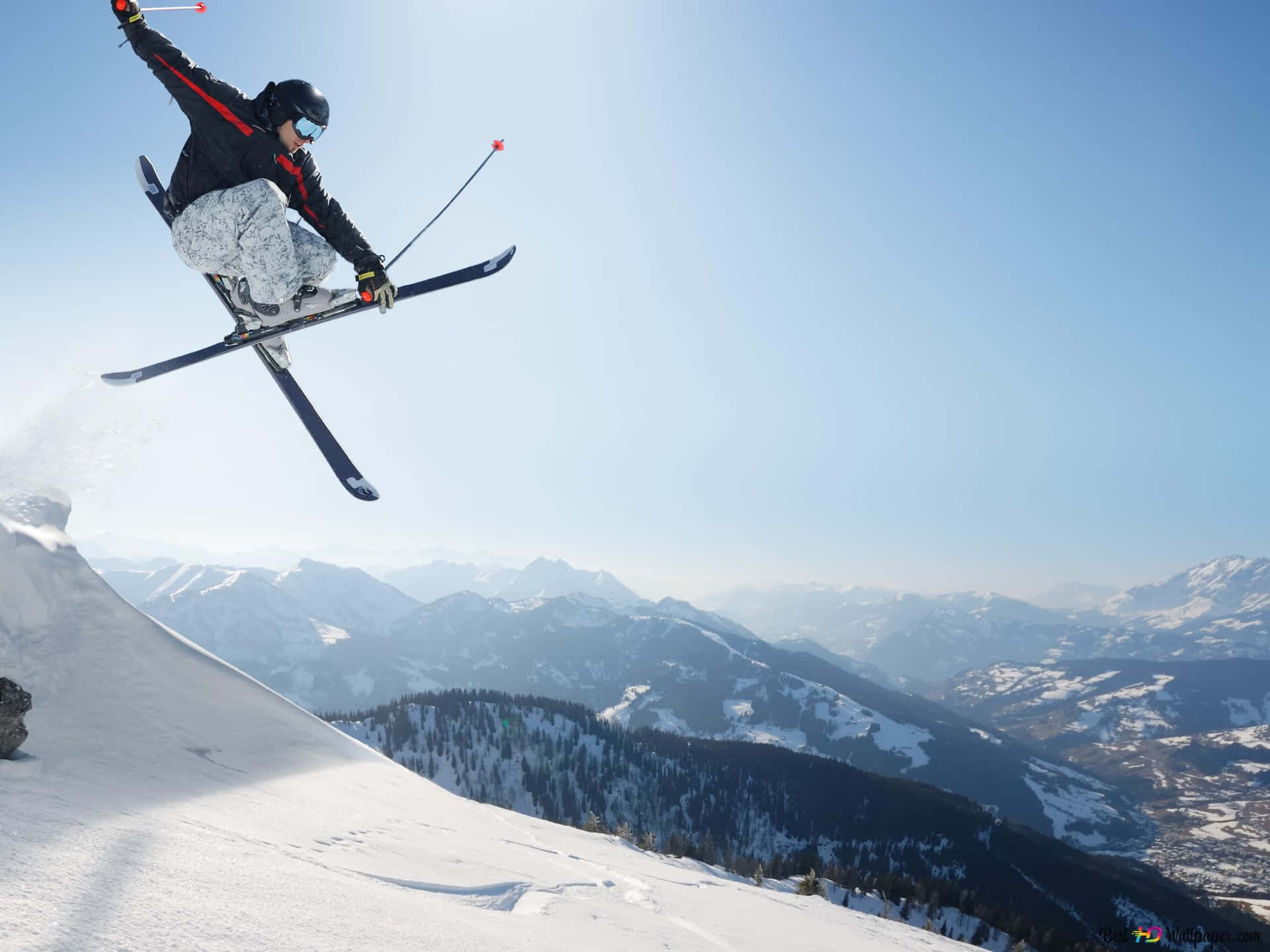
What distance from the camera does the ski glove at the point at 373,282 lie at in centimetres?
775

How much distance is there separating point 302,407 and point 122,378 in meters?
3.63

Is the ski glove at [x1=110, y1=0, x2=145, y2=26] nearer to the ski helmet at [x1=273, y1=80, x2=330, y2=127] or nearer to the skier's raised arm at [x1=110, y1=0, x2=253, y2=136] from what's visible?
the skier's raised arm at [x1=110, y1=0, x2=253, y2=136]

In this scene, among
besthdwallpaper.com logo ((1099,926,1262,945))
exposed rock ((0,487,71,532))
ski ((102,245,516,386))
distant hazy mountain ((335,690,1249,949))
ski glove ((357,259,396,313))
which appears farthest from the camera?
distant hazy mountain ((335,690,1249,949))

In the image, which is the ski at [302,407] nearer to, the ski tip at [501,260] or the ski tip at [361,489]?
the ski tip at [361,489]

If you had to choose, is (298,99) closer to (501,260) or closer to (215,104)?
(215,104)

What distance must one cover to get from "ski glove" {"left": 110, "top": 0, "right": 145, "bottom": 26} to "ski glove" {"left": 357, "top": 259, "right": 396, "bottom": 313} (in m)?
3.03

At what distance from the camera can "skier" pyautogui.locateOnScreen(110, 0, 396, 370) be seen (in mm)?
6527

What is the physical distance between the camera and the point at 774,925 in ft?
33.3

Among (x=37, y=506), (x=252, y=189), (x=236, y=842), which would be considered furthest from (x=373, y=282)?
(x=37, y=506)

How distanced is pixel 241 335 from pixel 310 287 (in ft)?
8.25

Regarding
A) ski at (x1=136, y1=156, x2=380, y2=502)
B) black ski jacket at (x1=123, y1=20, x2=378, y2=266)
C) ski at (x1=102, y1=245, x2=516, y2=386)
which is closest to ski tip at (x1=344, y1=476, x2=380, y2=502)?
ski at (x1=136, y1=156, x2=380, y2=502)

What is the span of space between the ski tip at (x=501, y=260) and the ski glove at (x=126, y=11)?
5091 millimetres

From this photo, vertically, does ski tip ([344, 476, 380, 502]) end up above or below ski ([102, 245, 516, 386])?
below

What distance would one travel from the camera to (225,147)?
22.1 ft
